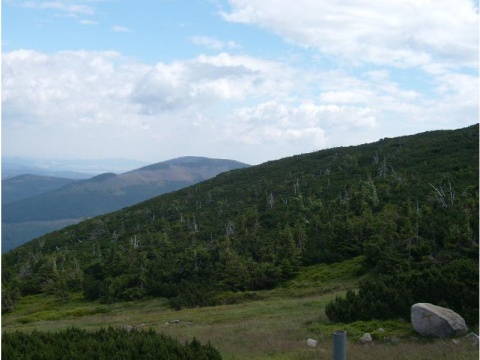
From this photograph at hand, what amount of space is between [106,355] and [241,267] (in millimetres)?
21459

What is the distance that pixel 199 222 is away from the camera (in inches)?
2018

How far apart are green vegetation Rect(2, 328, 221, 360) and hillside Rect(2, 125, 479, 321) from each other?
8.80m

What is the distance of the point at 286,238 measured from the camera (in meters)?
34.4

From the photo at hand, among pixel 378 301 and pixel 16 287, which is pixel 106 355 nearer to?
pixel 378 301

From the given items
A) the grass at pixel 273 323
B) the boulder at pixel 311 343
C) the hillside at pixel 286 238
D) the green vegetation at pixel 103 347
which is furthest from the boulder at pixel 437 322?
the green vegetation at pixel 103 347

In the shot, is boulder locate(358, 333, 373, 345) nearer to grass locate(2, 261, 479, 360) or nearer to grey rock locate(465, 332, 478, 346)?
grass locate(2, 261, 479, 360)

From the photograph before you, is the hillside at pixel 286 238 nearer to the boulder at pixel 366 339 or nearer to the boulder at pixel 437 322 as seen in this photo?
the boulder at pixel 437 322

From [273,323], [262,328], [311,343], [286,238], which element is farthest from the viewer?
[286,238]

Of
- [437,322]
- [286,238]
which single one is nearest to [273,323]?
[437,322]

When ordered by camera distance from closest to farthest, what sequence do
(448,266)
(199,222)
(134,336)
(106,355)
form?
(106,355)
(134,336)
(448,266)
(199,222)

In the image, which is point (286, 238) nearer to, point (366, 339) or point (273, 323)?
point (273, 323)

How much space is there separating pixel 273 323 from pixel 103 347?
8.66 metres

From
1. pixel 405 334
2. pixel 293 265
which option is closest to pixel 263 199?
pixel 293 265

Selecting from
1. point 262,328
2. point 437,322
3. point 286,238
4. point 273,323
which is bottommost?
point 273,323
